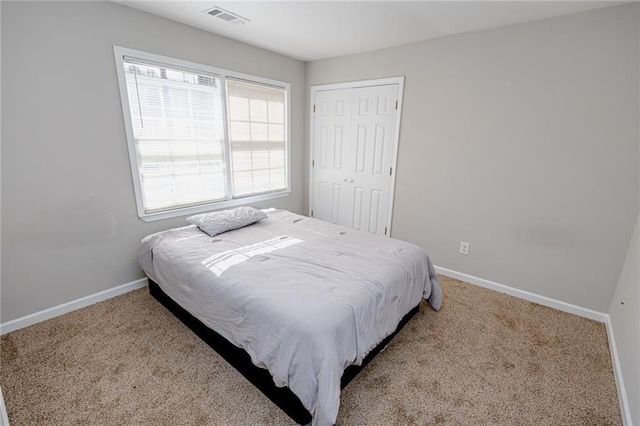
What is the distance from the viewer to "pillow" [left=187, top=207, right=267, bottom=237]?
98.5 inches

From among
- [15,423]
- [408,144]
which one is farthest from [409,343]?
[15,423]

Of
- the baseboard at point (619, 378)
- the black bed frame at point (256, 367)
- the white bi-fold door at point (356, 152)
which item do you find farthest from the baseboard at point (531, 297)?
the black bed frame at point (256, 367)

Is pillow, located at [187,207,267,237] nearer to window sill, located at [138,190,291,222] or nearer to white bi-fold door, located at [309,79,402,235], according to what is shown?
window sill, located at [138,190,291,222]

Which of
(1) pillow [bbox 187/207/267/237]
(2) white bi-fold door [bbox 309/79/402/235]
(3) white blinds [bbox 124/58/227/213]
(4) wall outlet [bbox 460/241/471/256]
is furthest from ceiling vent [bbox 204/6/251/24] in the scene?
(4) wall outlet [bbox 460/241/471/256]

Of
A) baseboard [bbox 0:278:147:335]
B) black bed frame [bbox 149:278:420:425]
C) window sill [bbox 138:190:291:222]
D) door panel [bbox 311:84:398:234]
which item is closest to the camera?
black bed frame [bbox 149:278:420:425]

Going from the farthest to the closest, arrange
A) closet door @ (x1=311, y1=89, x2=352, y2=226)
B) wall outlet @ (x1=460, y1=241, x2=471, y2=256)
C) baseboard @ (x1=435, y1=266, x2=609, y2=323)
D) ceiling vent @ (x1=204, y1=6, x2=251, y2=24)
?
closet door @ (x1=311, y1=89, x2=352, y2=226)
wall outlet @ (x1=460, y1=241, x2=471, y2=256)
baseboard @ (x1=435, y1=266, x2=609, y2=323)
ceiling vent @ (x1=204, y1=6, x2=251, y2=24)

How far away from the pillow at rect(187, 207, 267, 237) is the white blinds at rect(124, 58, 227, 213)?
1.18 feet

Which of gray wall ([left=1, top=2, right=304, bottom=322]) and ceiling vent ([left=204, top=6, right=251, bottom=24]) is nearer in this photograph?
gray wall ([left=1, top=2, right=304, bottom=322])

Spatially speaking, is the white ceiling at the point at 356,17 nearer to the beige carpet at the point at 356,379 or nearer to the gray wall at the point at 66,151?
the gray wall at the point at 66,151

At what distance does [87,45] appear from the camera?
→ 206cm

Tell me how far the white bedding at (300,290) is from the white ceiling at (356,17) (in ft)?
5.89

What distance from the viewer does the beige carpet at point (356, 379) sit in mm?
1480

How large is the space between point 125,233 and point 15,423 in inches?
55.3

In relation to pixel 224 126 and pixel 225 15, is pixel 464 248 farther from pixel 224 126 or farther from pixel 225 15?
pixel 225 15
